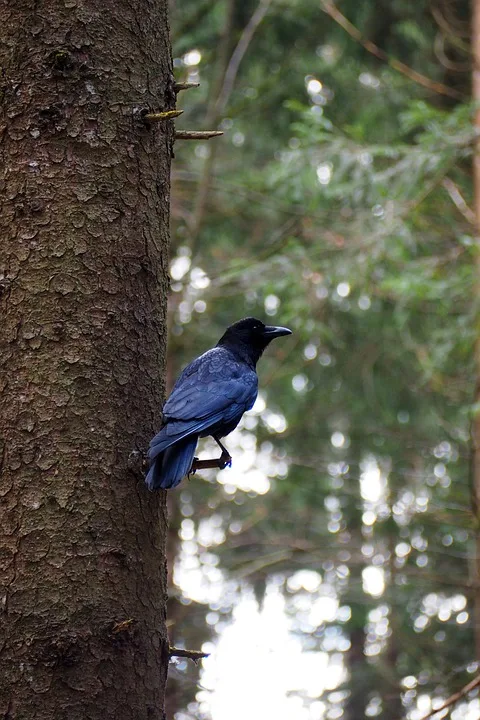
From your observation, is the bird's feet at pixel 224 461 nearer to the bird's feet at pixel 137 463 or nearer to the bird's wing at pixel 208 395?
the bird's wing at pixel 208 395

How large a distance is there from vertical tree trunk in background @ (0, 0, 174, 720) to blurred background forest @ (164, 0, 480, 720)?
3.36 metres

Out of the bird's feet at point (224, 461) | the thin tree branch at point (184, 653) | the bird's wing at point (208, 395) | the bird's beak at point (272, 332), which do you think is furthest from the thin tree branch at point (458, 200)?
the thin tree branch at point (184, 653)

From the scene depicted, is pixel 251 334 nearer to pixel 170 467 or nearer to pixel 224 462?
pixel 224 462

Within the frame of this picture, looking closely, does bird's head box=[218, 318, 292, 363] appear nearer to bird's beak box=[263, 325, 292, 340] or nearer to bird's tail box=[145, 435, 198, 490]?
bird's beak box=[263, 325, 292, 340]

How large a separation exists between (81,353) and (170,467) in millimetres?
457

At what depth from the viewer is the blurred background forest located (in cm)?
853

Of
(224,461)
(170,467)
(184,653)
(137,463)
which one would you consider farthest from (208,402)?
(184,653)

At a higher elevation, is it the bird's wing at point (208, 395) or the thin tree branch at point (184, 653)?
the bird's wing at point (208, 395)

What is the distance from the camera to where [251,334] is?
549 cm

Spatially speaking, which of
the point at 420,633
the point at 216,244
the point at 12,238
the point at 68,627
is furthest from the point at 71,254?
the point at 420,633

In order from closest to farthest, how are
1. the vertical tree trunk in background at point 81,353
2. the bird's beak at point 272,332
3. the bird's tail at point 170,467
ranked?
the vertical tree trunk in background at point 81,353
the bird's tail at point 170,467
the bird's beak at point 272,332

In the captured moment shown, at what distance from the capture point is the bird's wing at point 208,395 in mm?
3107

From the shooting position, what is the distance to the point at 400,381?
41.3 ft

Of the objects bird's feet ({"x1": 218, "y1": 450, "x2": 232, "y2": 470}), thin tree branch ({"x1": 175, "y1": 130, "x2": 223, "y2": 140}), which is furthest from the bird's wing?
thin tree branch ({"x1": 175, "y1": 130, "x2": 223, "y2": 140})
